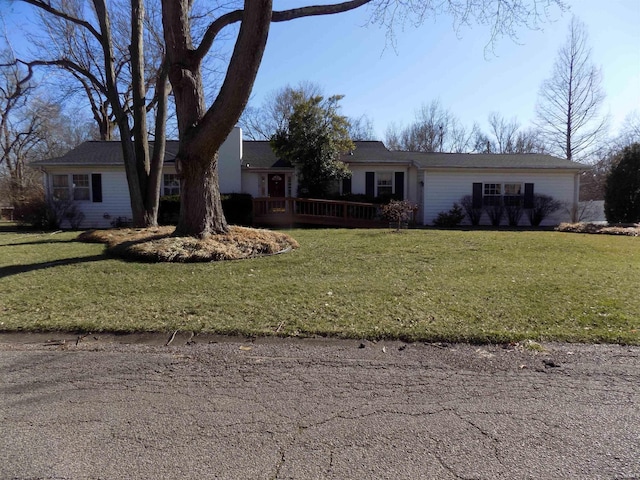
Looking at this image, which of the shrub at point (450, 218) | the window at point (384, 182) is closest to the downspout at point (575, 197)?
the shrub at point (450, 218)

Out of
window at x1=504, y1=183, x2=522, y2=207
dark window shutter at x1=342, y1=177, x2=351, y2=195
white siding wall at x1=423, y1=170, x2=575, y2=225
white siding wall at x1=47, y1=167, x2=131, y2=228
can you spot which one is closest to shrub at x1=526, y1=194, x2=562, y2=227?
white siding wall at x1=423, y1=170, x2=575, y2=225

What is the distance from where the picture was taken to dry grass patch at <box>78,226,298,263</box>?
8.72 meters

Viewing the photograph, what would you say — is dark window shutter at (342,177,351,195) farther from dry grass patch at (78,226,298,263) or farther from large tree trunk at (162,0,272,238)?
large tree trunk at (162,0,272,238)

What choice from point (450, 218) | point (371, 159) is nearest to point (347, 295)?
point (450, 218)

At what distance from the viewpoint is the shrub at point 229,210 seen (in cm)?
1819

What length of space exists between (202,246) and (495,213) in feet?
50.2

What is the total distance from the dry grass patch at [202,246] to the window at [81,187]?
10.9m

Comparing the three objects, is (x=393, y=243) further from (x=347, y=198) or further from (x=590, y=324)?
(x=347, y=198)

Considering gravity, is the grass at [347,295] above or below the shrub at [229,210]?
below

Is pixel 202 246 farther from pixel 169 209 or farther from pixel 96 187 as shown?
pixel 96 187

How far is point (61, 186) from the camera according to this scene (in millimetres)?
19938

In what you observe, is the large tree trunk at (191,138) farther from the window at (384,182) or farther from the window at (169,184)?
the window at (384,182)

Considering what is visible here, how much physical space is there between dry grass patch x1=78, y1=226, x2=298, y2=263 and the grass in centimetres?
41

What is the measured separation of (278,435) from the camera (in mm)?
2746
